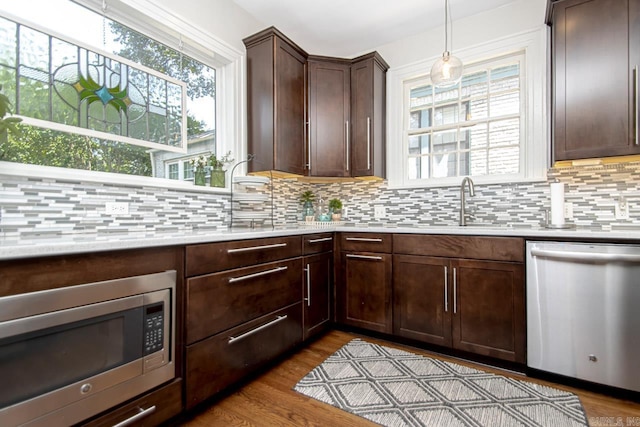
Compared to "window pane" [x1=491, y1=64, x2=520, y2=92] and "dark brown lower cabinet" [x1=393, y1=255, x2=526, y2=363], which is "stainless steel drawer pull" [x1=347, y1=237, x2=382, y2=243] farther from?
"window pane" [x1=491, y1=64, x2=520, y2=92]

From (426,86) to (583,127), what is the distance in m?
1.39

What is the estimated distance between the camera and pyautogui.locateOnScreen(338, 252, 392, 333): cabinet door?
2.40 m

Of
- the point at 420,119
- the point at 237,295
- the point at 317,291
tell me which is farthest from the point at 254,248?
the point at 420,119

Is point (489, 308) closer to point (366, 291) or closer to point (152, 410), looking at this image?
point (366, 291)

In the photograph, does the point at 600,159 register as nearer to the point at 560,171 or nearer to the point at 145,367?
the point at 560,171

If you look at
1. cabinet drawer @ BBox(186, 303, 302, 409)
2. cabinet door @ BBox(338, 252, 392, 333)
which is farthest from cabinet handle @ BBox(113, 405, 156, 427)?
cabinet door @ BBox(338, 252, 392, 333)

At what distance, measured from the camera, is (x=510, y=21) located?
257 centimetres

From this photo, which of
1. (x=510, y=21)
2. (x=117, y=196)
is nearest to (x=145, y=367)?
(x=117, y=196)

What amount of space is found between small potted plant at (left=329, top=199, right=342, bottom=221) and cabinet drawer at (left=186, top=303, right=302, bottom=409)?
1.26m

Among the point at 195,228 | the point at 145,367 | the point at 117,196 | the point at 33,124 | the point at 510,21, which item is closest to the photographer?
the point at 145,367

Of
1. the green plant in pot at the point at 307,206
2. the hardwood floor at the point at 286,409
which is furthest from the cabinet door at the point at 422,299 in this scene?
the green plant in pot at the point at 307,206

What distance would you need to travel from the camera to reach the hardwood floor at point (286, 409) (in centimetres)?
149

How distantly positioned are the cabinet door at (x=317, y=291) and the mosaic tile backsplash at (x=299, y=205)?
0.73 m

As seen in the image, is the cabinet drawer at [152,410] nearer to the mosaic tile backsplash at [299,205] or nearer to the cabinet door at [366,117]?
the mosaic tile backsplash at [299,205]
